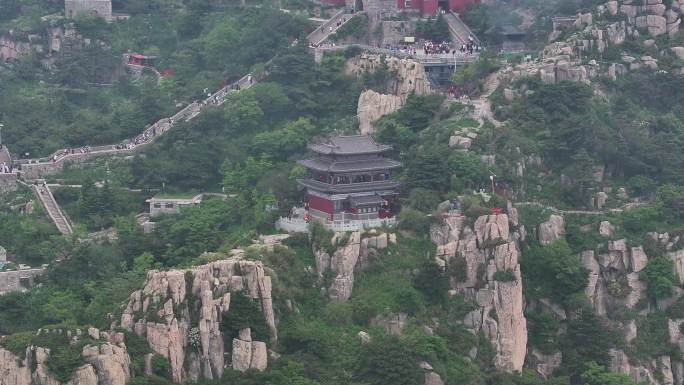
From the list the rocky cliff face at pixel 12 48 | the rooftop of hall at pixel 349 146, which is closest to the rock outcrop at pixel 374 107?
the rooftop of hall at pixel 349 146

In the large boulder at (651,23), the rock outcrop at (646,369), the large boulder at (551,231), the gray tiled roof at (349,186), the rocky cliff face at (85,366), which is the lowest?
the rock outcrop at (646,369)

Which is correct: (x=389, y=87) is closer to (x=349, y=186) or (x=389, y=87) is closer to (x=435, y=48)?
(x=435, y=48)

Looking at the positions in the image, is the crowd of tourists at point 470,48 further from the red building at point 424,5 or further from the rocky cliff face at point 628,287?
the rocky cliff face at point 628,287

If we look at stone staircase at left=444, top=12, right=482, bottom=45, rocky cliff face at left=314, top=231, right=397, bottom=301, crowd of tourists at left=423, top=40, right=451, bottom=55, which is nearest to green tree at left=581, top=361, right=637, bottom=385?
rocky cliff face at left=314, top=231, right=397, bottom=301

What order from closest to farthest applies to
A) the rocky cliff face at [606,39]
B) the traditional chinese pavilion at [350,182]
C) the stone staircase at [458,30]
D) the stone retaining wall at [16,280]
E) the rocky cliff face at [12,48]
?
the stone retaining wall at [16,280] → the traditional chinese pavilion at [350,182] → the rocky cliff face at [606,39] → the stone staircase at [458,30] → the rocky cliff face at [12,48]

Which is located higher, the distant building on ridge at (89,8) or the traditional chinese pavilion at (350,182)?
the distant building on ridge at (89,8)

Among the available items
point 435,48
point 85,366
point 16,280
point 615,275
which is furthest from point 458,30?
point 85,366
